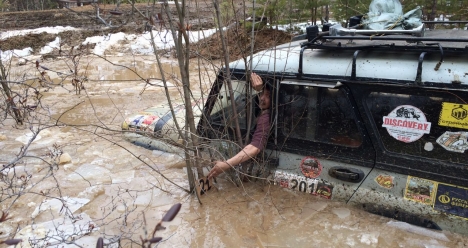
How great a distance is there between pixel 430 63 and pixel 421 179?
0.87m

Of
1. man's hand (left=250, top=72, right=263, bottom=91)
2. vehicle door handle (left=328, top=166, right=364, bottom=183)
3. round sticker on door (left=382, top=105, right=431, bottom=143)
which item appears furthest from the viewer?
man's hand (left=250, top=72, right=263, bottom=91)

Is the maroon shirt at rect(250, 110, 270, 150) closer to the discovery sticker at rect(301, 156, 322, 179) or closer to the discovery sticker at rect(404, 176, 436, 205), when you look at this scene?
the discovery sticker at rect(301, 156, 322, 179)

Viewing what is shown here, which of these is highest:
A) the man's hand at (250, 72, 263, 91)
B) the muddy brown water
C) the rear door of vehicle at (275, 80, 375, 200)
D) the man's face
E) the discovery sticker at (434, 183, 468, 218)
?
the man's hand at (250, 72, 263, 91)

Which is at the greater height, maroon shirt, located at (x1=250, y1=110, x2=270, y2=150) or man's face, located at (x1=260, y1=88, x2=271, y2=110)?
man's face, located at (x1=260, y1=88, x2=271, y2=110)

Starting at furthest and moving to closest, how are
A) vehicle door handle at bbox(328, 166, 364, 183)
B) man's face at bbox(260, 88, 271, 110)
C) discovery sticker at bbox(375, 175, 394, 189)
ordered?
man's face at bbox(260, 88, 271, 110) → vehicle door handle at bbox(328, 166, 364, 183) → discovery sticker at bbox(375, 175, 394, 189)

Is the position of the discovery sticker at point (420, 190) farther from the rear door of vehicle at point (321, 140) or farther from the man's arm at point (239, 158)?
the man's arm at point (239, 158)

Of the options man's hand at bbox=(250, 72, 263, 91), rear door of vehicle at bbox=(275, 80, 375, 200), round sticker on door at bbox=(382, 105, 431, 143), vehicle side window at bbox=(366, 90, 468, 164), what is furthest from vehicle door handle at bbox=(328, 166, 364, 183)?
man's hand at bbox=(250, 72, 263, 91)

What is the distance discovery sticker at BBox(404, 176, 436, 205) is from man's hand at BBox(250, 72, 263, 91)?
1.42 m

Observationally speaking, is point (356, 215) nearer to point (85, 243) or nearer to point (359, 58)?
point (359, 58)

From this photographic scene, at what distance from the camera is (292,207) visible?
3.60 meters

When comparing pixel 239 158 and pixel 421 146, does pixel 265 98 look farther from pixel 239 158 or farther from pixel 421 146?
pixel 421 146

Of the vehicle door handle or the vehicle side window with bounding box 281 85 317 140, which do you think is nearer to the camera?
the vehicle door handle

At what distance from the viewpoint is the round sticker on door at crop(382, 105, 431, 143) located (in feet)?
9.14

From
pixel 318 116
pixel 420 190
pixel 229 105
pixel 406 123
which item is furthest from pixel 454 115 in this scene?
pixel 229 105
